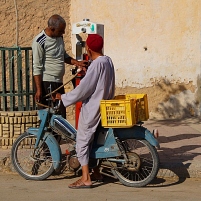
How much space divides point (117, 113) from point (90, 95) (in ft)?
1.26

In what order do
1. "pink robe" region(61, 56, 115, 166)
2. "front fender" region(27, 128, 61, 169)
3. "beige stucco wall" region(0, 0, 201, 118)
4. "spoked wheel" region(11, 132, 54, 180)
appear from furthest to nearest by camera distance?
"beige stucco wall" region(0, 0, 201, 118) < "spoked wheel" region(11, 132, 54, 180) < "front fender" region(27, 128, 61, 169) < "pink robe" region(61, 56, 115, 166)

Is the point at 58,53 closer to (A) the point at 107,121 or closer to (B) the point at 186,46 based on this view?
(A) the point at 107,121

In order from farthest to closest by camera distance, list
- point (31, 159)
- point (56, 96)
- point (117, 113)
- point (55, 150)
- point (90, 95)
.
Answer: point (31, 159), point (55, 150), point (56, 96), point (90, 95), point (117, 113)

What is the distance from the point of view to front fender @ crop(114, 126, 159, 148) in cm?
642

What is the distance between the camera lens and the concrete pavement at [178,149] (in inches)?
279

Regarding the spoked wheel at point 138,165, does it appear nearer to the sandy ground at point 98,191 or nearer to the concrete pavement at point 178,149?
the sandy ground at point 98,191

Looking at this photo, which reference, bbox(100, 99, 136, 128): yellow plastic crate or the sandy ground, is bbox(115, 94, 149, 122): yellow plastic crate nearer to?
bbox(100, 99, 136, 128): yellow plastic crate

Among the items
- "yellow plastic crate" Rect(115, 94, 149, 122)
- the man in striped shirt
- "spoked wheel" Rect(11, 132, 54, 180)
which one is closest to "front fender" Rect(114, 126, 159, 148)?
"yellow plastic crate" Rect(115, 94, 149, 122)

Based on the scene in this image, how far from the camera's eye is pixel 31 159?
22.6 ft

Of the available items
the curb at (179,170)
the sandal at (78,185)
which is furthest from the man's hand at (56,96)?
the curb at (179,170)

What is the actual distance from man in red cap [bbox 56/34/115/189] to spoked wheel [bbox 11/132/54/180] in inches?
20.4

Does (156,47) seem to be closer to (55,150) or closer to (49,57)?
(49,57)

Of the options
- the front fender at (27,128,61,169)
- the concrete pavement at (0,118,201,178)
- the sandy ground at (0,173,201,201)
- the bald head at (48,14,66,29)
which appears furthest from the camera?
the concrete pavement at (0,118,201,178)

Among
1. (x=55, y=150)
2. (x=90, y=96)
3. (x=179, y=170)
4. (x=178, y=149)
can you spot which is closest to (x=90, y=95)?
(x=90, y=96)
